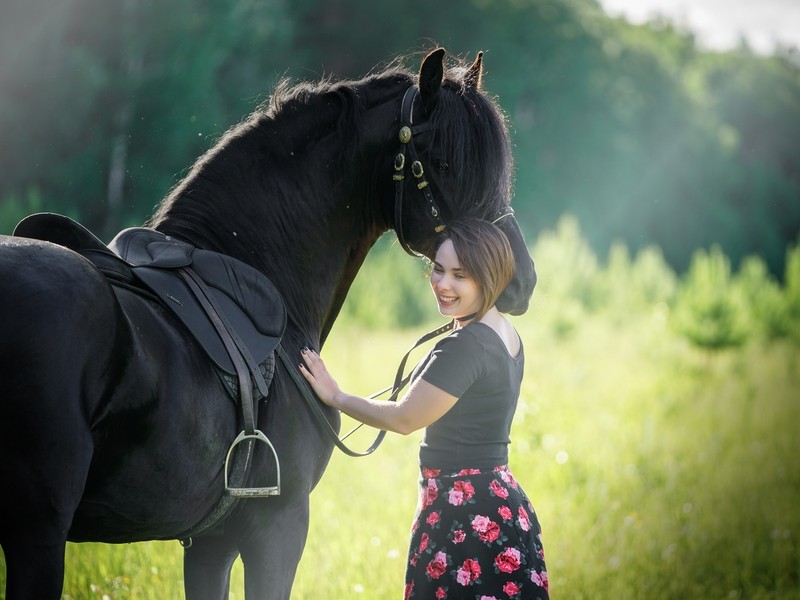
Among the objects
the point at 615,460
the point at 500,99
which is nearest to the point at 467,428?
the point at 615,460

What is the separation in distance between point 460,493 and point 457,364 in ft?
1.49

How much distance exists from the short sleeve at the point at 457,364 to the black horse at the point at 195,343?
26 cm

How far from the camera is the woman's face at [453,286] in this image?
9.11 feet

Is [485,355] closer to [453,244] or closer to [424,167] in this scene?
[453,244]

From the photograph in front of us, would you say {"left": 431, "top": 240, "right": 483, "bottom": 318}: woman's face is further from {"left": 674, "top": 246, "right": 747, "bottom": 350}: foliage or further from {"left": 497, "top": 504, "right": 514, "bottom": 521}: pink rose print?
{"left": 674, "top": 246, "right": 747, "bottom": 350}: foliage

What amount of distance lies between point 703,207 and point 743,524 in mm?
40862

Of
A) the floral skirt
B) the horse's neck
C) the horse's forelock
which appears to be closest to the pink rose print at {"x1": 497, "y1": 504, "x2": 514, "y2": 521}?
the floral skirt

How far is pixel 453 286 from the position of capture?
9.18 feet

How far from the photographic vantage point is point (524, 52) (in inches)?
1468

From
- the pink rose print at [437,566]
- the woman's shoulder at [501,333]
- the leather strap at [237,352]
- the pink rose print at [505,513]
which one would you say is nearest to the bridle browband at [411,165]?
the woman's shoulder at [501,333]

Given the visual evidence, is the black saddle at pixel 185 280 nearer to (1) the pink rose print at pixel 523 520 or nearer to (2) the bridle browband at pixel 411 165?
(2) the bridle browband at pixel 411 165

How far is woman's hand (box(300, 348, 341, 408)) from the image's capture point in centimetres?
269

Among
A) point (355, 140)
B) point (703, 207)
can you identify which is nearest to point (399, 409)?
point (355, 140)

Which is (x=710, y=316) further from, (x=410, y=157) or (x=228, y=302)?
(x=228, y=302)
